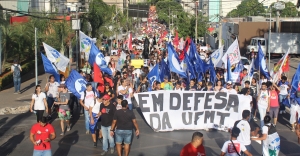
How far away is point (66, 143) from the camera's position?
12008 mm

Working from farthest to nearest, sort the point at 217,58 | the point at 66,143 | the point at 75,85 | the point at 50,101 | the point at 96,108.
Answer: the point at 217,58 < the point at 50,101 < the point at 75,85 < the point at 66,143 < the point at 96,108

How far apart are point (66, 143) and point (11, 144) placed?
1361mm

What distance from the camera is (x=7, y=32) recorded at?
84.6 ft

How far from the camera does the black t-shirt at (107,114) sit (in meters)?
10.5

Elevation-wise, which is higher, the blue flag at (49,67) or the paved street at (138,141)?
the blue flag at (49,67)

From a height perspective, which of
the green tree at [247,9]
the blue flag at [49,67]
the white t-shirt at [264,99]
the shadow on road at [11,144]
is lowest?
the shadow on road at [11,144]

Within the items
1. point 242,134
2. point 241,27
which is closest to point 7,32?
point 242,134

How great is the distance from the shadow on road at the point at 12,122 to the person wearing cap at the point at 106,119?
3869 millimetres

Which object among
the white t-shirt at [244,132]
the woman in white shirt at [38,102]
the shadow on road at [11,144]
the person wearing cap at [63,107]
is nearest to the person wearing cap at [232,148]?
the white t-shirt at [244,132]

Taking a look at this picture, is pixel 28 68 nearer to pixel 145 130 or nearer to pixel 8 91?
pixel 8 91

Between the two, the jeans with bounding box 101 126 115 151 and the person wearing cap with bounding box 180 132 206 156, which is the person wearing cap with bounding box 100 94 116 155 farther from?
the person wearing cap with bounding box 180 132 206 156

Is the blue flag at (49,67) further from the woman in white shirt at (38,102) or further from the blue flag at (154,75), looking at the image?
the blue flag at (154,75)

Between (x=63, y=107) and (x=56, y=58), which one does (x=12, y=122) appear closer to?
(x=56, y=58)

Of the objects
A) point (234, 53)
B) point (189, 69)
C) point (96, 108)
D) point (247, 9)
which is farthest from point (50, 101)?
point (247, 9)
